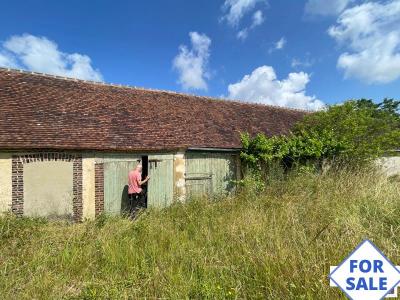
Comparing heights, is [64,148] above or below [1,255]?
above

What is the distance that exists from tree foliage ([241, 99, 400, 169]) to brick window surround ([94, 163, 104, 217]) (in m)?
5.44

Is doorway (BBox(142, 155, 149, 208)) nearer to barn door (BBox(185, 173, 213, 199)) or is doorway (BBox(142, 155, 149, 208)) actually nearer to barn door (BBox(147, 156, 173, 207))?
barn door (BBox(147, 156, 173, 207))

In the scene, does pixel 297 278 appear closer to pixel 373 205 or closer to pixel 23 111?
pixel 373 205

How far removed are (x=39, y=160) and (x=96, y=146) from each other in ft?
5.31

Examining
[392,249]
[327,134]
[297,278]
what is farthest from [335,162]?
[297,278]

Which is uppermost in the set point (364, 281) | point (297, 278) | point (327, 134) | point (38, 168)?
point (327, 134)

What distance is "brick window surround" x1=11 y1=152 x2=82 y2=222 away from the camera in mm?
9078

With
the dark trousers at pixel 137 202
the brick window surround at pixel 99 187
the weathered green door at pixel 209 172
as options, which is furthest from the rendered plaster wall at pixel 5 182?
the weathered green door at pixel 209 172

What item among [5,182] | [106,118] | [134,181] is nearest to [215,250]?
[134,181]

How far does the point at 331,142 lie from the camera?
13.0 metres

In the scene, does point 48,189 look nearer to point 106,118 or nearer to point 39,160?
point 39,160

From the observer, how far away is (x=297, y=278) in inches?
149

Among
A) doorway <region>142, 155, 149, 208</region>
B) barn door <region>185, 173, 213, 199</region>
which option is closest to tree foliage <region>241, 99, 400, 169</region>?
barn door <region>185, 173, 213, 199</region>

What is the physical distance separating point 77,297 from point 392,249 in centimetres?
401
